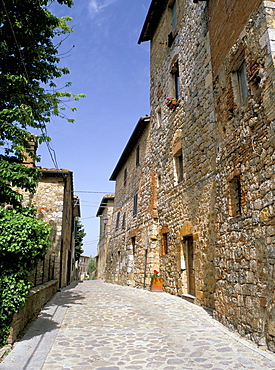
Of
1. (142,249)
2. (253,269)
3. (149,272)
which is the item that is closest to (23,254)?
(253,269)

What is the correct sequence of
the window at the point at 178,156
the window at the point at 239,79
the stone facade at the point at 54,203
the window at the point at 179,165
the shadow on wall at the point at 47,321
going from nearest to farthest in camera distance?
1. the shadow on wall at the point at 47,321
2. the window at the point at 239,79
3. the window at the point at 178,156
4. the window at the point at 179,165
5. the stone facade at the point at 54,203

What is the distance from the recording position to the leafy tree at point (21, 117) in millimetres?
4566

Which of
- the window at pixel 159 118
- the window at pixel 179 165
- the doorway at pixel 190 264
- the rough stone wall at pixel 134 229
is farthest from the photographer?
the window at pixel 159 118

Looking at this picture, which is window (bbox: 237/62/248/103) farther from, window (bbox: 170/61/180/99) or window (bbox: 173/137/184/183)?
window (bbox: 170/61/180/99)

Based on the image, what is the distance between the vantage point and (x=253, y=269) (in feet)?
15.5

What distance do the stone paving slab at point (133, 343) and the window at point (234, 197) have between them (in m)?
2.10

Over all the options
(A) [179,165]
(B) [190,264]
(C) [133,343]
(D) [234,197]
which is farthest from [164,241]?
(C) [133,343]

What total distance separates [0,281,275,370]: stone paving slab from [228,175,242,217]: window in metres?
2.10

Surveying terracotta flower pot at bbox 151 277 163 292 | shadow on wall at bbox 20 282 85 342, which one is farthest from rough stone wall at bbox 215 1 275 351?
terracotta flower pot at bbox 151 277 163 292

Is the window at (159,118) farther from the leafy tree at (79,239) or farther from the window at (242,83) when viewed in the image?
the leafy tree at (79,239)

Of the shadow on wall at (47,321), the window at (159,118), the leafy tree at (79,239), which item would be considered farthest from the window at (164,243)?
the leafy tree at (79,239)

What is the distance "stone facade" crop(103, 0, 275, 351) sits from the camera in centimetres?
460

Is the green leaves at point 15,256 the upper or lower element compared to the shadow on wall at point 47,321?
upper

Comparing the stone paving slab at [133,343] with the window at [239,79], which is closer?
the stone paving slab at [133,343]
